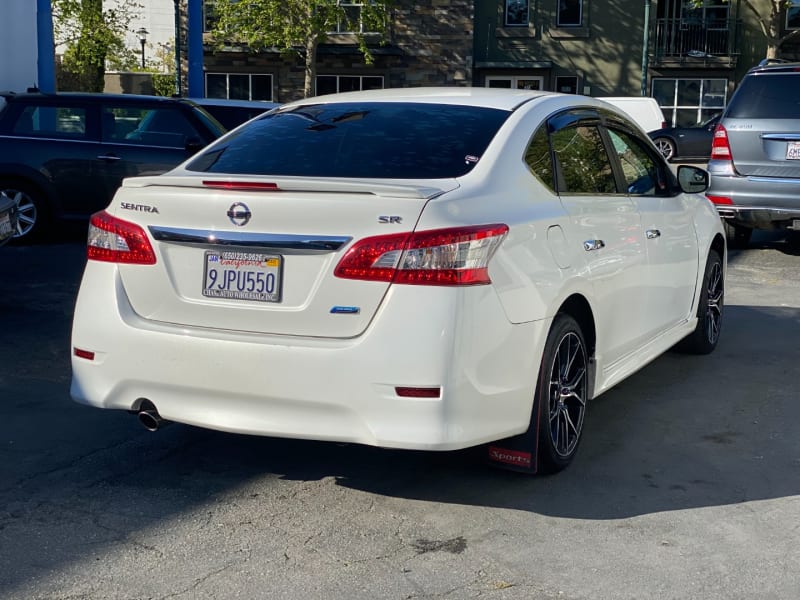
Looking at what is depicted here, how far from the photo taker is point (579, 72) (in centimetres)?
3816

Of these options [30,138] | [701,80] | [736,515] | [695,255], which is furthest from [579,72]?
[736,515]

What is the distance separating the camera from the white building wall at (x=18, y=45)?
17297 millimetres

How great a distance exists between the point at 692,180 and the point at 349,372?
128 inches

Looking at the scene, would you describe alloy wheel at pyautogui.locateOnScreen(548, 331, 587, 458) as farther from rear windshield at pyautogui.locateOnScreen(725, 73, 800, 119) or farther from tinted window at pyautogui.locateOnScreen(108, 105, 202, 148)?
tinted window at pyautogui.locateOnScreen(108, 105, 202, 148)

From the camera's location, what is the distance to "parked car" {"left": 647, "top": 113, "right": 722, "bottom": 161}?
26109 millimetres

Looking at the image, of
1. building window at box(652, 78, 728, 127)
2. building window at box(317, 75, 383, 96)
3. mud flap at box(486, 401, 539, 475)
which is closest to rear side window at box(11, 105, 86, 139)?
mud flap at box(486, 401, 539, 475)

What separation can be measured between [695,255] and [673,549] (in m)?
2.92

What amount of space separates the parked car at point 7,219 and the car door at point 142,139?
366 cm

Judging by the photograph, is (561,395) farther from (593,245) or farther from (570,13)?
(570,13)

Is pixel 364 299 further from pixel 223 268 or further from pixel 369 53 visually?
pixel 369 53

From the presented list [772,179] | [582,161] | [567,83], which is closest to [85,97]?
[772,179]

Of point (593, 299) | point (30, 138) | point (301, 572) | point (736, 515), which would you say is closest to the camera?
point (301, 572)

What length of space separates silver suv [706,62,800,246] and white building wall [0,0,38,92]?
37.2 ft

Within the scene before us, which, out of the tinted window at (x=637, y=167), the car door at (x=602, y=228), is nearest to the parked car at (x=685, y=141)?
the tinted window at (x=637, y=167)
